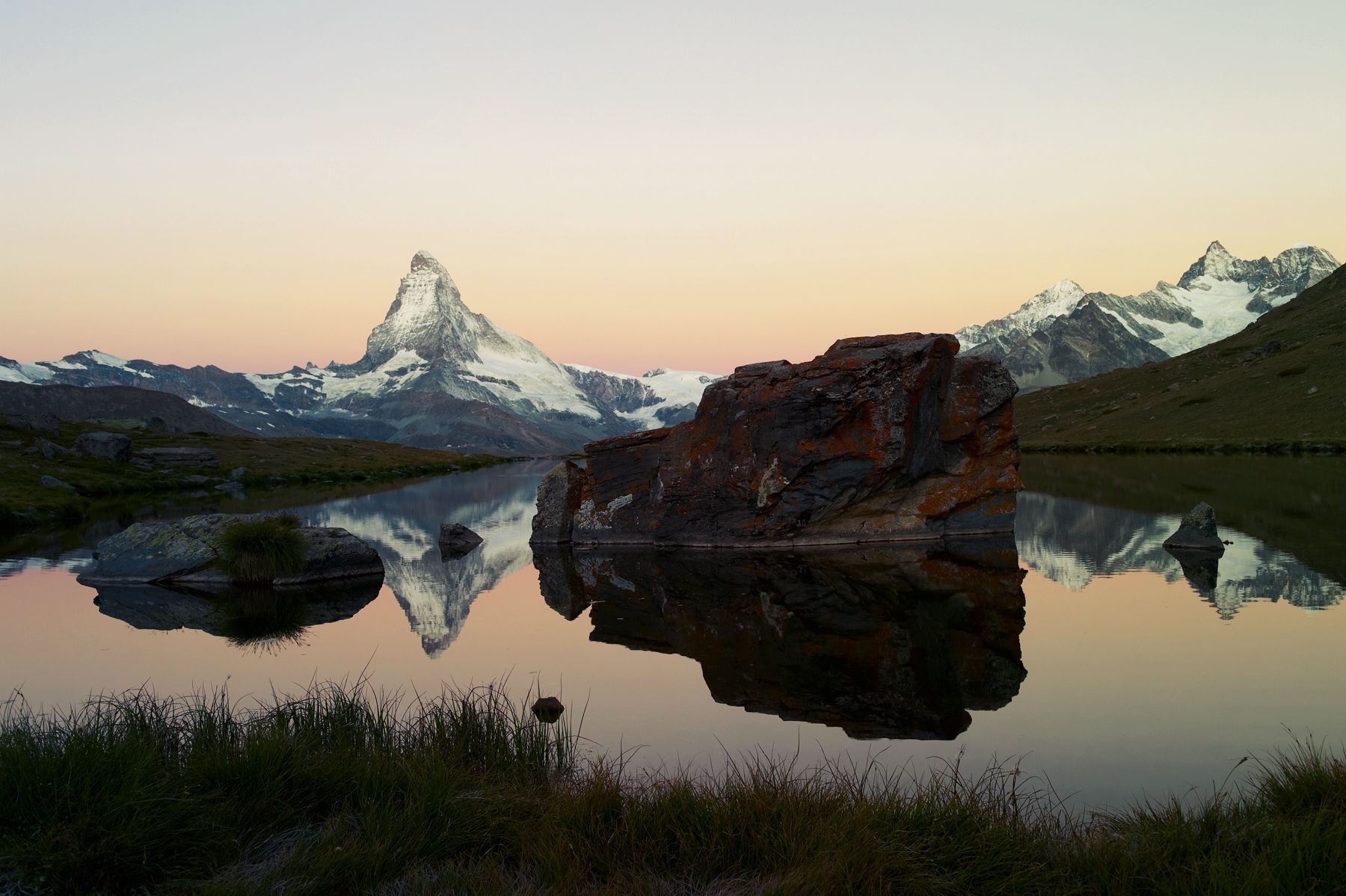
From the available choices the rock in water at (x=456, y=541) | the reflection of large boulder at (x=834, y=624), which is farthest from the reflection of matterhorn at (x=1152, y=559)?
the rock in water at (x=456, y=541)

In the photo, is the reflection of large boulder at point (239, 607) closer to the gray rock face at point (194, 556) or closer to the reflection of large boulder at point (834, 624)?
the gray rock face at point (194, 556)

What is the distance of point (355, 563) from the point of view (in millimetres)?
31406

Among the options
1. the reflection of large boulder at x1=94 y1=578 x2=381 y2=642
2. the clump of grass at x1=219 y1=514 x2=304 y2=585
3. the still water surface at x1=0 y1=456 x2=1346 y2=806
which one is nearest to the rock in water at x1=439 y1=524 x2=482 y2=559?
the still water surface at x1=0 y1=456 x2=1346 y2=806

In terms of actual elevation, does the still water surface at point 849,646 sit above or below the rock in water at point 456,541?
below

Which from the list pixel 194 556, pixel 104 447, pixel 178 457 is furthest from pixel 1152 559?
pixel 178 457

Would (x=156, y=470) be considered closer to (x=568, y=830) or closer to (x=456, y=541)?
(x=456, y=541)

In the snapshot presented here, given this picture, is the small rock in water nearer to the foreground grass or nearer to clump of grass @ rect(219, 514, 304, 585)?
the foreground grass

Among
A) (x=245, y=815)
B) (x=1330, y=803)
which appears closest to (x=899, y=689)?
(x=1330, y=803)

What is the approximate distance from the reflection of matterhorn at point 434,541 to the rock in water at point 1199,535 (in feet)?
77.1

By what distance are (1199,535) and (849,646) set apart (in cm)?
1809

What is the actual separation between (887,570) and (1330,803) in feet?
60.9

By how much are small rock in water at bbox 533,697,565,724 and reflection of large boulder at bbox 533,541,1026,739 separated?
271 cm

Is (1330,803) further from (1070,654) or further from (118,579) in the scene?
(118,579)

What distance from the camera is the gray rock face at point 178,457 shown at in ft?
298
